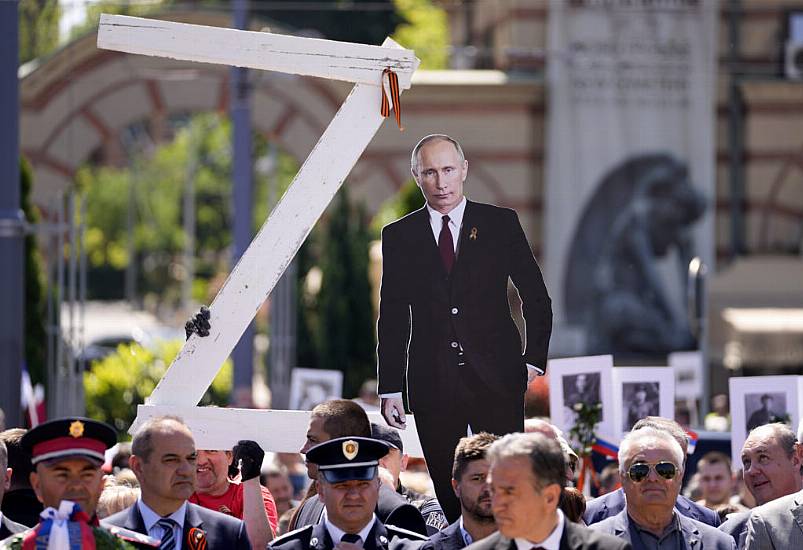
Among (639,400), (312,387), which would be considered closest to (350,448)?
(639,400)

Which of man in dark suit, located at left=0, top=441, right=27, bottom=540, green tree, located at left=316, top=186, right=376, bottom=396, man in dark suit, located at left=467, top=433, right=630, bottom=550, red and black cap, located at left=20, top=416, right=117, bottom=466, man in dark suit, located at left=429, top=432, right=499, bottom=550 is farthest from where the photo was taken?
green tree, located at left=316, top=186, right=376, bottom=396

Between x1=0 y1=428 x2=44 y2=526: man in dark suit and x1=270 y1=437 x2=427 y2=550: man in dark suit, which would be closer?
x1=270 y1=437 x2=427 y2=550: man in dark suit

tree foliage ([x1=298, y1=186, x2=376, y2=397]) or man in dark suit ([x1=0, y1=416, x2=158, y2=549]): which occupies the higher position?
tree foliage ([x1=298, y1=186, x2=376, y2=397])

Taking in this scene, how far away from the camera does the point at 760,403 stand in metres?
9.70

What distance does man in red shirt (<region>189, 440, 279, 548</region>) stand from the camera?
282 inches

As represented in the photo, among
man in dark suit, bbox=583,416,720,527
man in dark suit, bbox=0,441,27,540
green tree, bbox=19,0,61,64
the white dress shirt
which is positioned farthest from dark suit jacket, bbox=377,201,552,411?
green tree, bbox=19,0,61,64

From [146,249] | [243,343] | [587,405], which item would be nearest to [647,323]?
[243,343]

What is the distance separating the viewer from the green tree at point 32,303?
1697cm

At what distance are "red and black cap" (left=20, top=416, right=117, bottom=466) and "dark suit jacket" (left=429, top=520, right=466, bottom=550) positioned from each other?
4.41 feet

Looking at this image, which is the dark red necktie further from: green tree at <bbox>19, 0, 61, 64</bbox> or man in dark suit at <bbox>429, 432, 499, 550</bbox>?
green tree at <bbox>19, 0, 61, 64</bbox>

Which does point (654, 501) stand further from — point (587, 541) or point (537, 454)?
point (537, 454)

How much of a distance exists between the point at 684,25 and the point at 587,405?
14221 mm

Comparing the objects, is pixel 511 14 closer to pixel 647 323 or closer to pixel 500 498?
pixel 647 323

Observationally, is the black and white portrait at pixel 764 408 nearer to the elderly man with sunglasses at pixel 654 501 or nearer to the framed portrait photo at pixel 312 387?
the elderly man with sunglasses at pixel 654 501
